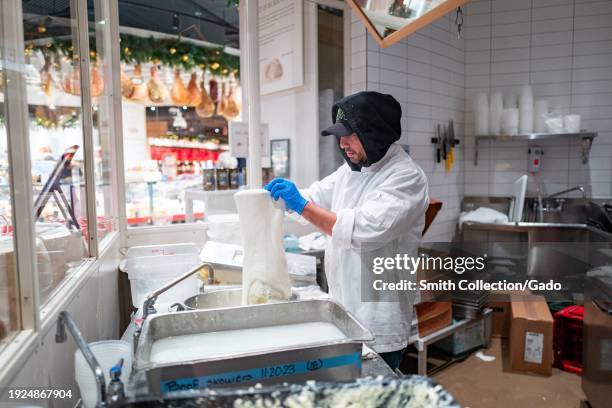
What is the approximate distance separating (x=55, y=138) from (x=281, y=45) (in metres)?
2.15

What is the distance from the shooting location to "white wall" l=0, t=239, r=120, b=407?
3.18 ft

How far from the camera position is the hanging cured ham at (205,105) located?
380cm

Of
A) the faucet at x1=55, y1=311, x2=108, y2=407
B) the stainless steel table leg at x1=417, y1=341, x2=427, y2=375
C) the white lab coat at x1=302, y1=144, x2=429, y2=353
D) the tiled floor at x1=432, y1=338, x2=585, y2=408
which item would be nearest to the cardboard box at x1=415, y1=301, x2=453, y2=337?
the stainless steel table leg at x1=417, y1=341, x2=427, y2=375

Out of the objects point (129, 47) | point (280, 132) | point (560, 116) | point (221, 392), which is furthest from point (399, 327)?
point (129, 47)

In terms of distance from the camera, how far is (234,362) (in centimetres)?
90

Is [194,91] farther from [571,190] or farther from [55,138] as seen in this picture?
[571,190]

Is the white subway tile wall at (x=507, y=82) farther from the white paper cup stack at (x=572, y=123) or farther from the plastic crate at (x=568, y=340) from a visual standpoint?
the plastic crate at (x=568, y=340)

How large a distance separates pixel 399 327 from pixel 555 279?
260 centimetres

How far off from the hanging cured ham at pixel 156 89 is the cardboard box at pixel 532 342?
328cm

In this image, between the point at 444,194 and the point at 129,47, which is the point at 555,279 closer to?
the point at 444,194

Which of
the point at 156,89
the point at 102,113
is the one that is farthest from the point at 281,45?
the point at 102,113

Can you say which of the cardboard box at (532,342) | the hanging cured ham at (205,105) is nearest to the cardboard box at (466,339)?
the cardboard box at (532,342)

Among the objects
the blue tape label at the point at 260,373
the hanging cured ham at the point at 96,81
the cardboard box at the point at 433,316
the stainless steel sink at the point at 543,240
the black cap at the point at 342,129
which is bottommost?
the cardboard box at the point at 433,316

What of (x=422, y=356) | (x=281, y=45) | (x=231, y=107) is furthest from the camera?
(x=231, y=107)
